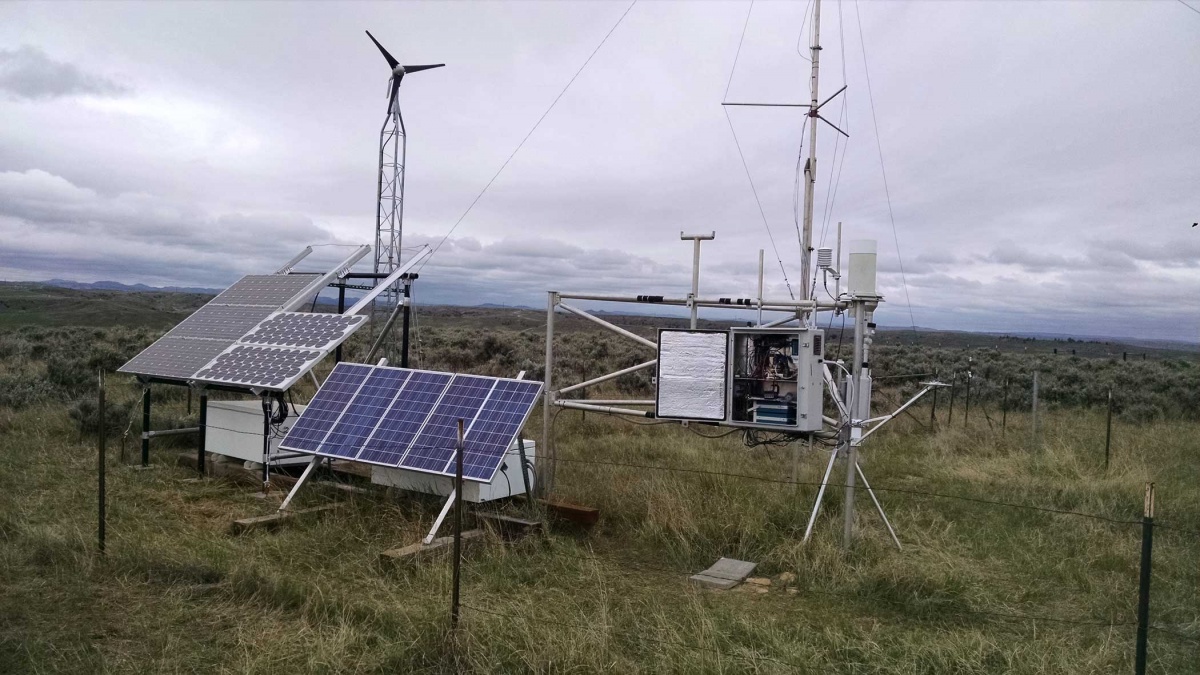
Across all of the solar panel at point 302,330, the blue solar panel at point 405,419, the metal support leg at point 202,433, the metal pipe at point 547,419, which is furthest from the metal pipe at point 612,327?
the metal support leg at point 202,433

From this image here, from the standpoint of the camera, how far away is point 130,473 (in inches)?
404

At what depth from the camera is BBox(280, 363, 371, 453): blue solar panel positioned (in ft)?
30.0

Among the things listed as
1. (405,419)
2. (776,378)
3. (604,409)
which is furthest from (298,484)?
(776,378)

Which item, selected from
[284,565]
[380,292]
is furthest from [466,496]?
[380,292]

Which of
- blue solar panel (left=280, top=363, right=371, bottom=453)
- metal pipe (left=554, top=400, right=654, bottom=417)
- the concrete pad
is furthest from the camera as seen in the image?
blue solar panel (left=280, top=363, right=371, bottom=453)

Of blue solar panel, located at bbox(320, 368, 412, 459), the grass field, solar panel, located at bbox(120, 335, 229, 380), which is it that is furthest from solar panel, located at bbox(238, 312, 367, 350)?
the grass field

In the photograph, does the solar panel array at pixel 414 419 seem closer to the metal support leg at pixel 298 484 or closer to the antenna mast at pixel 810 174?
the metal support leg at pixel 298 484

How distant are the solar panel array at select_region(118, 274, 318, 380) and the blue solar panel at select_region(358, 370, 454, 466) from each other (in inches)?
137

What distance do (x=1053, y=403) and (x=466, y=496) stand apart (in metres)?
17.7

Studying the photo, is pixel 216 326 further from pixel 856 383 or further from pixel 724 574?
pixel 856 383

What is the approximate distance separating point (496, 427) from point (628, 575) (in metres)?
2.07

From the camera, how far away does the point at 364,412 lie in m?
9.32

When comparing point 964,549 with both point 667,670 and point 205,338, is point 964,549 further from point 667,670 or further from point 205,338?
point 205,338

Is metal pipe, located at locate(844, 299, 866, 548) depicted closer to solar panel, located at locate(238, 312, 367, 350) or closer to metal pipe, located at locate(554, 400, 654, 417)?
metal pipe, located at locate(554, 400, 654, 417)
